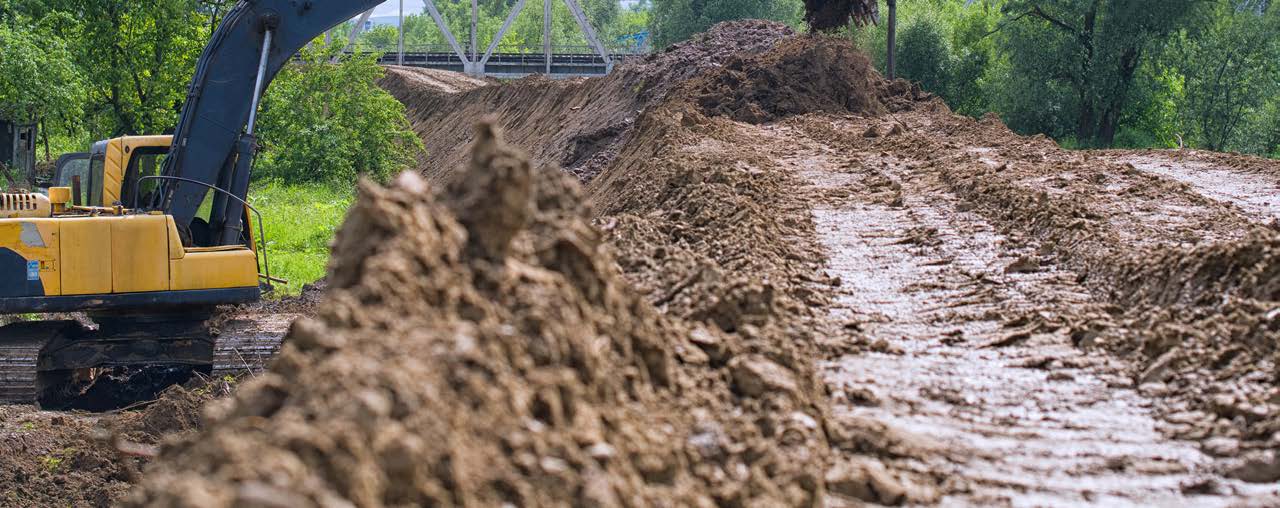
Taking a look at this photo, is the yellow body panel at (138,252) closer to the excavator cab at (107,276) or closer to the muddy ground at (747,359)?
the excavator cab at (107,276)

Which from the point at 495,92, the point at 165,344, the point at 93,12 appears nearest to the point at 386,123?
the point at 93,12

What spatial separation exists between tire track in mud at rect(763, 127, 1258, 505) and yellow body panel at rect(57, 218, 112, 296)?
6216 mm

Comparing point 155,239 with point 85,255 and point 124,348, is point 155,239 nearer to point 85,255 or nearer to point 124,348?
point 85,255

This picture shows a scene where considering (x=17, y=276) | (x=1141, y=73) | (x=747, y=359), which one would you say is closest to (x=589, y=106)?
(x=1141, y=73)

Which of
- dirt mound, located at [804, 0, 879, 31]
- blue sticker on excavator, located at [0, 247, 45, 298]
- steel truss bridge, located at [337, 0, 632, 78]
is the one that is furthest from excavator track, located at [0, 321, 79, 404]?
steel truss bridge, located at [337, 0, 632, 78]

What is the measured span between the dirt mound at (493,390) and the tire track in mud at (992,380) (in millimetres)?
716

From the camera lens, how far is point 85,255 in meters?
11.3

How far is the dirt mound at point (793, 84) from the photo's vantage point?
20531 millimetres

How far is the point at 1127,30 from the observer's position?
97.8 feet

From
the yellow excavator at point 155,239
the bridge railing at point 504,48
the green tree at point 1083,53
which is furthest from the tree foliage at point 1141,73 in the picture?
the bridge railing at point 504,48

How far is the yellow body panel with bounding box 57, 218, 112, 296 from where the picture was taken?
11211 mm

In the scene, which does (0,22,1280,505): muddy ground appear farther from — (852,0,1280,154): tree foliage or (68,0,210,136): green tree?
(852,0,1280,154): tree foliage

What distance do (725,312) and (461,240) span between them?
205 cm

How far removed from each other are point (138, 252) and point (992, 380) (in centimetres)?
784
